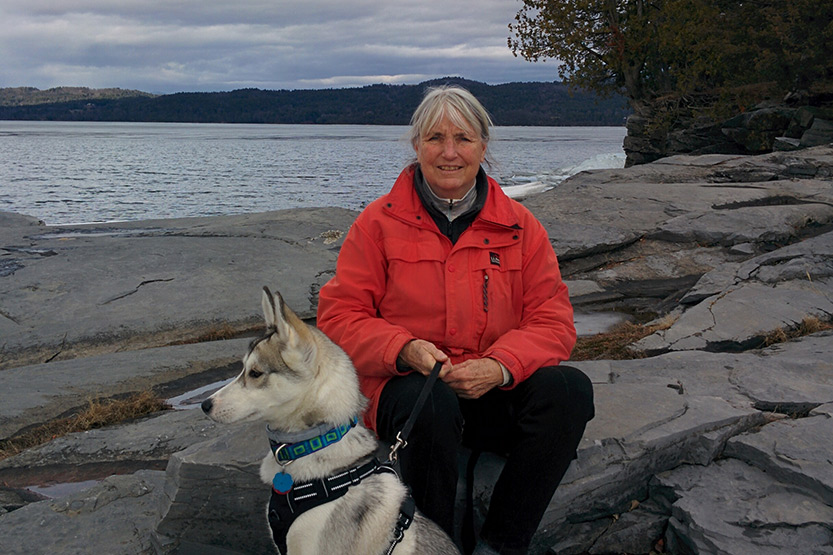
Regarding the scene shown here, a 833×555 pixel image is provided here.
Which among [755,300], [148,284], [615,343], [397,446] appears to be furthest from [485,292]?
[148,284]

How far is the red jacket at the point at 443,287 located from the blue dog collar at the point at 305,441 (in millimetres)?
498

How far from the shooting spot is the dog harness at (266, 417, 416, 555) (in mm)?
2756

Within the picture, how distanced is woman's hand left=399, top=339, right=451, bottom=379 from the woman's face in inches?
37.5

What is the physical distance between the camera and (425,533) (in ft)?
9.30

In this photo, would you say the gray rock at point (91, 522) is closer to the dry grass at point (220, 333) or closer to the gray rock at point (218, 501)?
the gray rock at point (218, 501)

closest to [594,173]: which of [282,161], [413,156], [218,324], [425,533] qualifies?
[218,324]

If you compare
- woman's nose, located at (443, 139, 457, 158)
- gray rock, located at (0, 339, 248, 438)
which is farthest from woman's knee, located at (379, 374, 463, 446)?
gray rock, located at (0, 339, 248, 438)

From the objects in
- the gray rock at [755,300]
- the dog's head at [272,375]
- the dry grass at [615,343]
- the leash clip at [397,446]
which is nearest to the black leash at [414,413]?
the leash clip at [397,446]

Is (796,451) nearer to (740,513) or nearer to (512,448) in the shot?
(740,513)

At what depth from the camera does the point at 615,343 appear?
6.90 m

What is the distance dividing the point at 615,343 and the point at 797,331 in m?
1.68

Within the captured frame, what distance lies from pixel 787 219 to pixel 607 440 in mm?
8262

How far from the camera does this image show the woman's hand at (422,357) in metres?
3.19

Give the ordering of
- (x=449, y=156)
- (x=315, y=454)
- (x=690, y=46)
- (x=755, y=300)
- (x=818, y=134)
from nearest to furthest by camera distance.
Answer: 1. (x=315, y=454)
2. (x=449, y=156)
3. (x=755, y=300)
4. (x=818, y=134)
5. (x=690, y=46)
